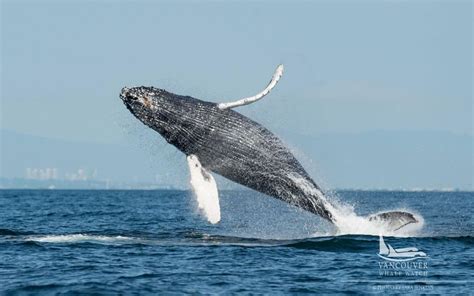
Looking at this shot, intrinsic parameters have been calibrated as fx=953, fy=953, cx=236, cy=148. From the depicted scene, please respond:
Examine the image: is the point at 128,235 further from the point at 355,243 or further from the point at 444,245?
the point at 444,245

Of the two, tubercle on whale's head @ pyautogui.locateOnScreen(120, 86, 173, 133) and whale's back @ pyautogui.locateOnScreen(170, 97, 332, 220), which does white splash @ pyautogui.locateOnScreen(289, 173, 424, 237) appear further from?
tubercle on whale's head @ pyautogui.locateOnScreen(120, 86, 173, 133)


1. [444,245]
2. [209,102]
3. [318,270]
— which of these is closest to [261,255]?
[318,270]

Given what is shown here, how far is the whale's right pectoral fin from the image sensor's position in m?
23.0

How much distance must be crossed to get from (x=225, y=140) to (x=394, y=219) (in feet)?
15.6

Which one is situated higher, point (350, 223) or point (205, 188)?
point (205, 188)

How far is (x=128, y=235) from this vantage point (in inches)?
1030

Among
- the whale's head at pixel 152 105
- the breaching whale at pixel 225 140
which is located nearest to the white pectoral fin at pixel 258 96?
the breaching whale at pixel 225 140

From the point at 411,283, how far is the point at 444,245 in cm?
605

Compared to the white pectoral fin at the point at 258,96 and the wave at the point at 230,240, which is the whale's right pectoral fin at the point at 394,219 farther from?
the white pectoral fin at the point at 258,96

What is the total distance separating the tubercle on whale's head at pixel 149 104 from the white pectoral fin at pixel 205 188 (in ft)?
3.71

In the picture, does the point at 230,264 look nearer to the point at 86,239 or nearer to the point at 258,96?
the point at 258,96

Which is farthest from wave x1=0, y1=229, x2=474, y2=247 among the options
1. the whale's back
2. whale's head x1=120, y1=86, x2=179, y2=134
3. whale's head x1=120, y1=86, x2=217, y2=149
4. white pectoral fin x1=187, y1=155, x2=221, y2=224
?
whale's head x1=120, y1=86, x2=179, y2=134

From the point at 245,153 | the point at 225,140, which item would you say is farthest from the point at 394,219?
the point at 225,140

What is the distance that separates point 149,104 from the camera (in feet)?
71.1
